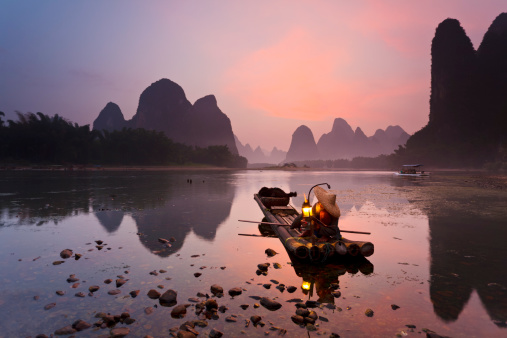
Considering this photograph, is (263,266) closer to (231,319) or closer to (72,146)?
(231,319)

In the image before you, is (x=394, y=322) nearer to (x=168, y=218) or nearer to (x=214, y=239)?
(x=214, y=239)

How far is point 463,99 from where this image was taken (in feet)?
470

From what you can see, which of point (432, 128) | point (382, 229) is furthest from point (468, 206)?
point (432, 128)

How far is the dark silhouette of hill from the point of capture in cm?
12938

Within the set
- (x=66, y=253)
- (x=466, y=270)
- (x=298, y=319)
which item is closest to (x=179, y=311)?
(x=298, y=319)

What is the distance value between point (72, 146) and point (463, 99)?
166 meters

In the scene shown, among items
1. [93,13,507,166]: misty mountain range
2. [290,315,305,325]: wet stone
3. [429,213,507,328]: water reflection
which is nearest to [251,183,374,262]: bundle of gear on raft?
[429,213,507,328]: water reflection

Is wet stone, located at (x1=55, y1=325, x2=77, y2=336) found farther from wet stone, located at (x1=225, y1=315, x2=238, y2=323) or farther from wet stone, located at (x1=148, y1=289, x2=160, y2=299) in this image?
wet stone, located at (x1=225, y1=315, x2=238, y2=323)

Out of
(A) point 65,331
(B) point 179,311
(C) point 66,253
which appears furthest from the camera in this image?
(C) point 66,253

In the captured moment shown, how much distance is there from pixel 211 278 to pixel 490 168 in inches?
4766

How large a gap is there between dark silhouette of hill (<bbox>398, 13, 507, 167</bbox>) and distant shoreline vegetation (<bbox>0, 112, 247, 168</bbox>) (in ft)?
376

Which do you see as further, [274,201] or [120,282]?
[274,201]

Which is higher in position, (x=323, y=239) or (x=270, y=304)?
(x=323, y=239)

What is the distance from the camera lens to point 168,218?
17609mm
